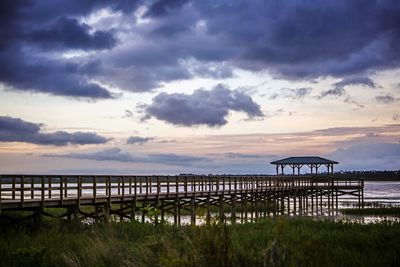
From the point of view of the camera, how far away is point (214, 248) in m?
9.65

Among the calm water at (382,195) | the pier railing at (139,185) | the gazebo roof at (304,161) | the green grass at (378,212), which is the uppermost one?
the gazebo roof at (304,161)

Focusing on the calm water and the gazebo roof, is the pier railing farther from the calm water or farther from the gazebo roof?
the calm water

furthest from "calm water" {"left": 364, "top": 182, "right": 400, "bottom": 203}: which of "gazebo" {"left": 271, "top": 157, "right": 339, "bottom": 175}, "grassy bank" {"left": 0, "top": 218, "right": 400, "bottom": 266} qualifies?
"grassy bank" {"left": 0, "top": 218, "right": 400, "bottom": 266}

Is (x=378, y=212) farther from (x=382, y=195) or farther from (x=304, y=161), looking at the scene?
(x=382, y=195)

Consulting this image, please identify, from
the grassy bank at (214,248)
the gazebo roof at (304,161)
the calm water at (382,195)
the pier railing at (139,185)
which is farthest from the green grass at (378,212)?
the grassy bank at (214,248)

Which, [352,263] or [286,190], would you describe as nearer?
[352,263]

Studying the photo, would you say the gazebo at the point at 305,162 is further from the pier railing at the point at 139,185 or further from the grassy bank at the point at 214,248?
the grassy bank at the point at 214,248

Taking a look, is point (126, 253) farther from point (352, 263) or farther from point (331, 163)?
point (331, 163)

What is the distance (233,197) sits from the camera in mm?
39562

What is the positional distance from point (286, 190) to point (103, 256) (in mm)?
42962

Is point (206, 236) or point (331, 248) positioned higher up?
point (206, 236)

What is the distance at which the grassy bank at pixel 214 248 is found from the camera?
9.86 metres

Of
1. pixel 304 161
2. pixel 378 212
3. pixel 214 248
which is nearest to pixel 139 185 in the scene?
pixel 214 248

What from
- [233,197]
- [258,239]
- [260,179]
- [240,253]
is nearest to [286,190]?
[260,179]
